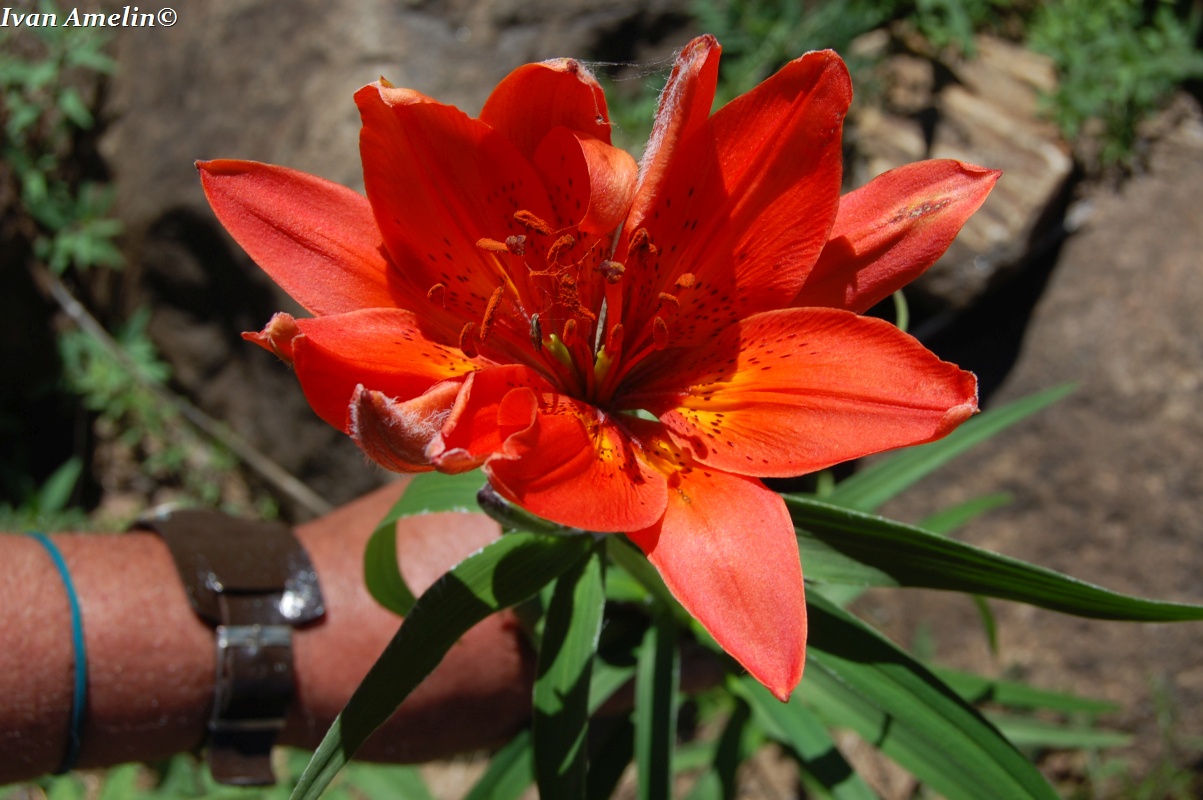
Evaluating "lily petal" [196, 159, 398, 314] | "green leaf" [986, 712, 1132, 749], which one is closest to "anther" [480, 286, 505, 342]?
"lily petal" [196, 159, 398, 314]

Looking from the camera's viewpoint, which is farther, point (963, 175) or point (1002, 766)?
point (1002, 766)

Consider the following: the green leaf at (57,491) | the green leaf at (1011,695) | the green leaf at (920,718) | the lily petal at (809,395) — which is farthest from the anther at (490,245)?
the green leaf at (57,491)

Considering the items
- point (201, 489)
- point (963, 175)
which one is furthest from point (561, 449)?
point (201, 489)

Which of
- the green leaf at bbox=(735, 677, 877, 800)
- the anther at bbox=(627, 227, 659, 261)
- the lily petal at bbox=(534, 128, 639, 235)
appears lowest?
the green leaf at bbox=(735, 677, 877, 800)

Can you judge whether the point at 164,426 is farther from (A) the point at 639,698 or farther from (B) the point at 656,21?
(A) the point at 639,698

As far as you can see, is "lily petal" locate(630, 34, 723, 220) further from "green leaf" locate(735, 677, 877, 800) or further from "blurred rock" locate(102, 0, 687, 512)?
"blurred rock" locate(102, 0, 687, 512)
